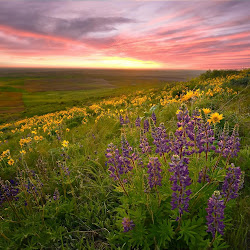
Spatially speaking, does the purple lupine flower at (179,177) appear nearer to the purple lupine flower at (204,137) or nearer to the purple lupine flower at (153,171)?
the purple lupine flower at (153,171)

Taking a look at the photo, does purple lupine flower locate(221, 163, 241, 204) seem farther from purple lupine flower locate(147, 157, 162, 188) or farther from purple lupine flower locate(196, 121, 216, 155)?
purple lupine flower locate(147, 157, 162, 188)

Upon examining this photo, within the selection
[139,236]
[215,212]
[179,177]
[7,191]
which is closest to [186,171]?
[179,177]

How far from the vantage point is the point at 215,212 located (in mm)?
1470

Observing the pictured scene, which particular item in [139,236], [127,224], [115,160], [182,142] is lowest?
[139,236]

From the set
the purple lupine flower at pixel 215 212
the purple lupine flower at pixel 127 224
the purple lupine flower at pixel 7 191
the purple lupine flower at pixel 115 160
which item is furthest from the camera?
the purple lupine flower at pixel 7 191

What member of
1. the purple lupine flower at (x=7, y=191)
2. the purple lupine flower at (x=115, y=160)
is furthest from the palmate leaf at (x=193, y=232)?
the purple lupine flower at (x=7, y=191)

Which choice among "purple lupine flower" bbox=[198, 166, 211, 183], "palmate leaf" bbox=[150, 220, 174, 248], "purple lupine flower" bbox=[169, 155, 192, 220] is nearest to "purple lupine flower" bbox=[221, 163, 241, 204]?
"purple lupine flower" bbox=[198, 166, 211, 183]

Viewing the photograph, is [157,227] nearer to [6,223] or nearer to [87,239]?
[87,239]

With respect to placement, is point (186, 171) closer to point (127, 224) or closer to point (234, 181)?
point (234, 181)

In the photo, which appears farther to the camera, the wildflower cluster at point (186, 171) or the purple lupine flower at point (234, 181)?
→ the purple lupine flower at point (234, 181)

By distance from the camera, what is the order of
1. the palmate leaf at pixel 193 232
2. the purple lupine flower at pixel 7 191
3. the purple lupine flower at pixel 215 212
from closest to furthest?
the purple lupine flower at pixel 215 212
the palmate leaf at pixel 193 232
the purple lupine flower at pixel 7 191

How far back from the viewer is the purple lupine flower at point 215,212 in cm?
144

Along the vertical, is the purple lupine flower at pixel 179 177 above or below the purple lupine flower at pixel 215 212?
above

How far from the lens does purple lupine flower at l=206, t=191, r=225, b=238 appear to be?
4.73 feet
